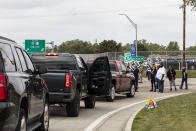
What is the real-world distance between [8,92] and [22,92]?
74cm

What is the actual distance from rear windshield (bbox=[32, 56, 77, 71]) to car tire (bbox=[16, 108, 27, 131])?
6919 mm

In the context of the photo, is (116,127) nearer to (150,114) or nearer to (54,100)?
(54,100)

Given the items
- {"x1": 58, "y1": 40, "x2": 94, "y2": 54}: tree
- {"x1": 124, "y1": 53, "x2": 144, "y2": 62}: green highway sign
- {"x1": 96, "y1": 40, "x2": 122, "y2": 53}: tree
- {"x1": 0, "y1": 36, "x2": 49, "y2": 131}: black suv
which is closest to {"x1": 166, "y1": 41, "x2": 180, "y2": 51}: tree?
{"x1": 58, "y1": 40, "x2": 94, "y2": 54}: tree

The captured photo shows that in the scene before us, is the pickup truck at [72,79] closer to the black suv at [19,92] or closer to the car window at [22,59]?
the black suv at [19,92]

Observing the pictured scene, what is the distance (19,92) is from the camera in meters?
7.02

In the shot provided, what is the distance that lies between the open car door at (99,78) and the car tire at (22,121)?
792 centimetres

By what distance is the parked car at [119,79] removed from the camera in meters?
21.5

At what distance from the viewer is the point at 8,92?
21.2 ft

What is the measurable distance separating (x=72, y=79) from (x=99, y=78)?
2588 mm

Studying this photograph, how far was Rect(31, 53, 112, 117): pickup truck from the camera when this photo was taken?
13.2 m

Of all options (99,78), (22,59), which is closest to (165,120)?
(99,78)

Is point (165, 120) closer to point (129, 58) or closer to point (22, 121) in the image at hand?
point (22, 121)

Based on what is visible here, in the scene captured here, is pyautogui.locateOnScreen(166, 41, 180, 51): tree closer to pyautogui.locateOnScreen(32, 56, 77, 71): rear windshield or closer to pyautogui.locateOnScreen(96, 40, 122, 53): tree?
pyautogui.locateOnScreen(96, 40, 122, 53): tree

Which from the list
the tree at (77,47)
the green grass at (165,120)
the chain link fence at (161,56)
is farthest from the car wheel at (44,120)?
the tree at (77,47)
